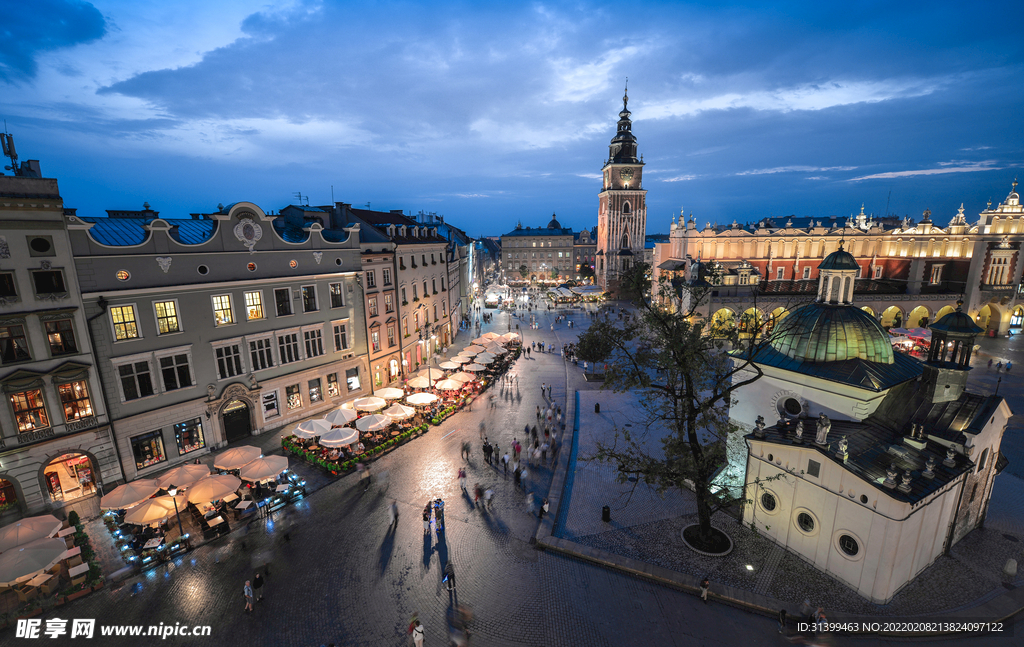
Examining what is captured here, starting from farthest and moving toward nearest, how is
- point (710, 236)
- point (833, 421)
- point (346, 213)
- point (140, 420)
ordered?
point (710, 236) < point (346, 213) < point (140, 420) < point (833, 421)

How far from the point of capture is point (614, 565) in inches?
666

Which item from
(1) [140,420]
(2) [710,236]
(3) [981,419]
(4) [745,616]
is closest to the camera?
(4) [745,616]

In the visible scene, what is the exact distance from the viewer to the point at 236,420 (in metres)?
27.2

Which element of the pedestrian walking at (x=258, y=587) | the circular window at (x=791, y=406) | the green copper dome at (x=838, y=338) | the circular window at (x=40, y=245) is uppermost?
the circular window at (x=40, y=245)

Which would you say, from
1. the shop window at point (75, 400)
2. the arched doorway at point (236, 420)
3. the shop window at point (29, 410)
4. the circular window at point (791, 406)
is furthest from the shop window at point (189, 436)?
the circular window at point (791, 406)

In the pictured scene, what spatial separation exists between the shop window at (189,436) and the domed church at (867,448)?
30.2 m

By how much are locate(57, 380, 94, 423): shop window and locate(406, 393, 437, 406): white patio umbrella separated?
16803mm

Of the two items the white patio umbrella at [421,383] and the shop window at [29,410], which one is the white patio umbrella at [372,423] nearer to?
the white patio umbrella at [421,383]

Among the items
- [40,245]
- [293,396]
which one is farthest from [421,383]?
[40,245]

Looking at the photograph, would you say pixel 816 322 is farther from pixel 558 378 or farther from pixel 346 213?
pixel 346 213

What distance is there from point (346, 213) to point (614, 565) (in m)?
34.5

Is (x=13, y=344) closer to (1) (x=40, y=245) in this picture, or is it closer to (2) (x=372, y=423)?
(1) (x=40, y=245)

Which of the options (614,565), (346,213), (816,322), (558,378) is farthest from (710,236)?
(614,565)

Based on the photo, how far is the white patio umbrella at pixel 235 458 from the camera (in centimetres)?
2133
